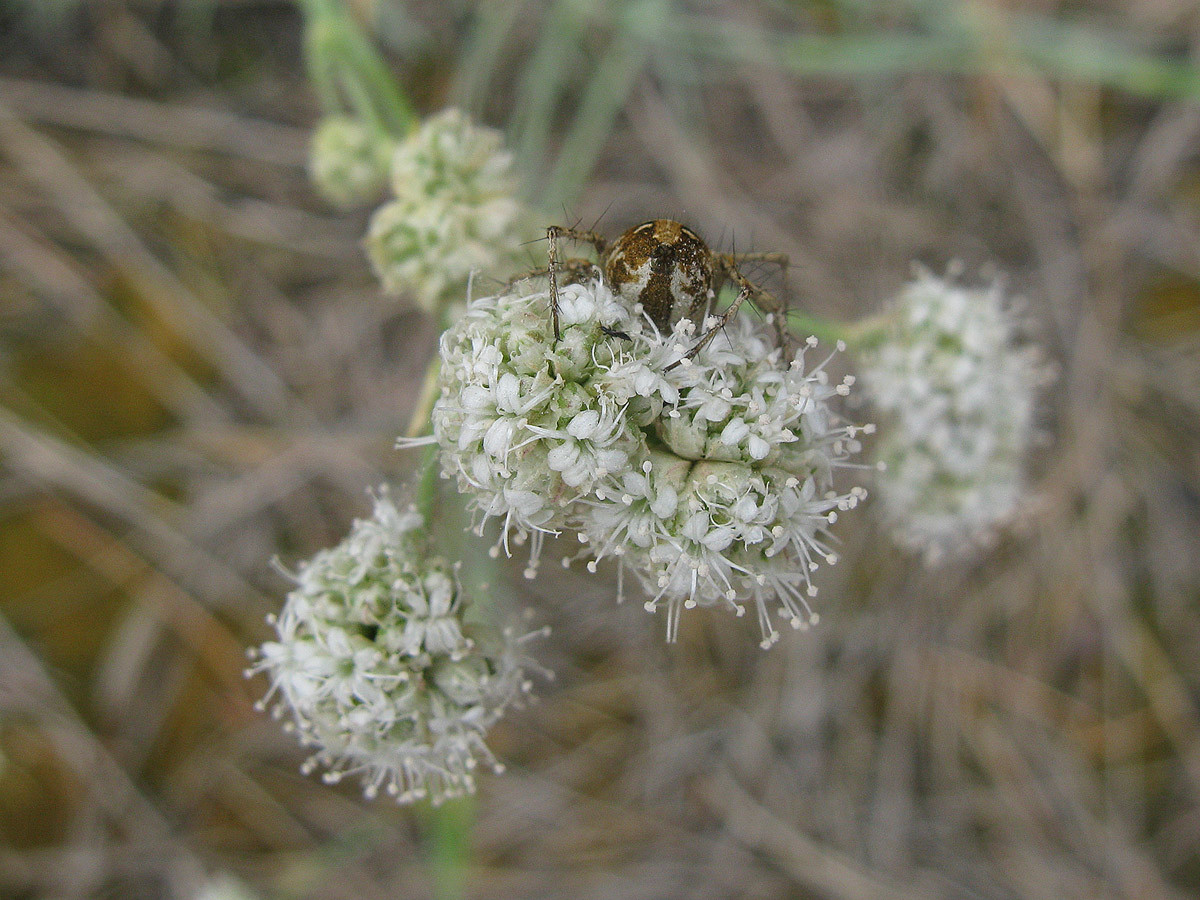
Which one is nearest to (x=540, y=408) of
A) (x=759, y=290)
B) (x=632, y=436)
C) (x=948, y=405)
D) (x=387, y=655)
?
(x=632, y=436)

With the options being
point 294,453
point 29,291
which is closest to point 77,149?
point 29,291

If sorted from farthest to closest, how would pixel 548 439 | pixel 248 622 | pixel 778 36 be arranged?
1. pixel 778 36
2. pixel 248 622
3. pixel 548 439

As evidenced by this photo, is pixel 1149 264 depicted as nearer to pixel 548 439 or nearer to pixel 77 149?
pixel 548 439

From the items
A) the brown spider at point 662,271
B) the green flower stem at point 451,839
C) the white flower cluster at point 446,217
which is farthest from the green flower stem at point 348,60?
the green flower stem at point 451,839

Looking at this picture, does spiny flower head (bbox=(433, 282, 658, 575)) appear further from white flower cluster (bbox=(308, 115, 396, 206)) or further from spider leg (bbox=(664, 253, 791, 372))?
white flower cluster (bbox=(308, 115, 396, 206))

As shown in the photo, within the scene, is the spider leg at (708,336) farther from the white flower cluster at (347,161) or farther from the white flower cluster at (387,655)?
the white flower cluster at (347,161)
